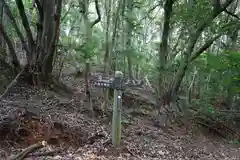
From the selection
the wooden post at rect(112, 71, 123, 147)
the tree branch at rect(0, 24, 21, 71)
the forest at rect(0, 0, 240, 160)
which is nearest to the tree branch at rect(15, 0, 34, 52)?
the forest at rect(0, 0, 240, 160)

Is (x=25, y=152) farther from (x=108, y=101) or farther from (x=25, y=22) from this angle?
(x=25, y=22)

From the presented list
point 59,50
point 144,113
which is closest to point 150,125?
point 144,113

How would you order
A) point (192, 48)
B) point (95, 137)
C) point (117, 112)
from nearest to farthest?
point (117, 112) → point (95, 137) → point (192, 48)

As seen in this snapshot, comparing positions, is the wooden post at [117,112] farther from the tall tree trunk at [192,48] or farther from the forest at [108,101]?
the tall tree trunk at [192,48]

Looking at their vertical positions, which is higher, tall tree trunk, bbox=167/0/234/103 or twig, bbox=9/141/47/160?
tall tree trunk, bbox=167/0/234/103

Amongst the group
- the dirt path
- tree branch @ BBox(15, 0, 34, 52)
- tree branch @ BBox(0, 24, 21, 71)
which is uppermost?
tree branch @ BBox(15, 0, 34, 52)

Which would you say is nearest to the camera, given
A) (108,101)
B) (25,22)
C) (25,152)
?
(25,152)

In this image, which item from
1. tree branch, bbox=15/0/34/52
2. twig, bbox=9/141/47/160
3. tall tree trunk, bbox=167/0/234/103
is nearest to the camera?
twig, bbox=9/141/47/160

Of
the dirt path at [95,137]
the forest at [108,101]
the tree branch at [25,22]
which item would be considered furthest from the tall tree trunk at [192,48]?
the tree branch at [25,22]

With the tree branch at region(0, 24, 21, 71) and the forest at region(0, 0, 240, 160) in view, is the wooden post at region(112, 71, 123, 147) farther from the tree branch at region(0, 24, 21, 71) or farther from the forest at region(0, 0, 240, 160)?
the tree branch at region(0, 24, 21, 71)

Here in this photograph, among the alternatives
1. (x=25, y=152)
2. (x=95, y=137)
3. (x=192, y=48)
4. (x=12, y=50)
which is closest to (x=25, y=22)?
(x=12, y=50)

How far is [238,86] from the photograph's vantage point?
8.84 meters

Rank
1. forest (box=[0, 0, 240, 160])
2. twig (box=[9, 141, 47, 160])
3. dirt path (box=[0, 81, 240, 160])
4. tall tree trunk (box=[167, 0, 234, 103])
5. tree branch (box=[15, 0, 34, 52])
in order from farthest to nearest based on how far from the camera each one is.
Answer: tree branch (box=[15, 0, 34, 52]) → tall tree trunk (box=[167, 0, 234, 103]) → forest (box=[0, 0, 240, 160]) → dirt path (box=[0, 81, 240, 160]) → twig (box=[9, 141, 47, 160])

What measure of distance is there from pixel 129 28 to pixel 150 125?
488 cm
